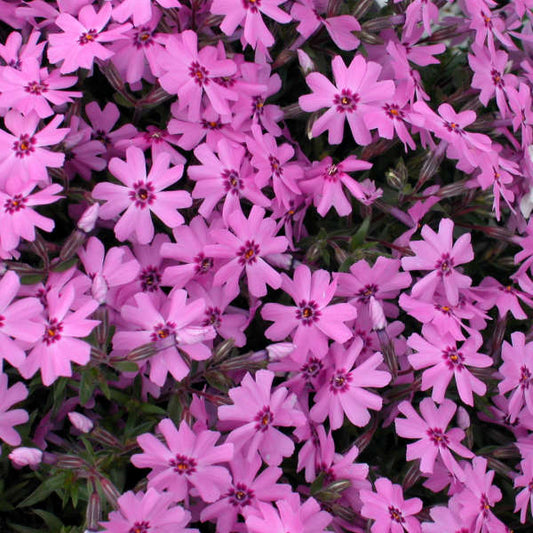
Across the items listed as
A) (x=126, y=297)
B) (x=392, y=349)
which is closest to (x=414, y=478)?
Result: (x=392, y=349)

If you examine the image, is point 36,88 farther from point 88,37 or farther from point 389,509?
point 389,509

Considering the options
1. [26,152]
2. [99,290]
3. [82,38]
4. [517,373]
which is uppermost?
[82,38]

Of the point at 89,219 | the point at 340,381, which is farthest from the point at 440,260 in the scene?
the point at 89,219

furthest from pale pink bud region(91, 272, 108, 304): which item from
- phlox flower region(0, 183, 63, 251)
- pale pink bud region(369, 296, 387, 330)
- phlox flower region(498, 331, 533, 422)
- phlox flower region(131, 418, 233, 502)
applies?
phlox flower region(498, 331, 533, 422)

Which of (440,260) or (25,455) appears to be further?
(440,260)

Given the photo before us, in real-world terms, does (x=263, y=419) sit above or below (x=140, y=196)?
below

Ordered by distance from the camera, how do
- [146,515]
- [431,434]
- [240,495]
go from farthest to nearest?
[431,434] → [240,495] → [146,515]

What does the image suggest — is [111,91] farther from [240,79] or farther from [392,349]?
[392,349]

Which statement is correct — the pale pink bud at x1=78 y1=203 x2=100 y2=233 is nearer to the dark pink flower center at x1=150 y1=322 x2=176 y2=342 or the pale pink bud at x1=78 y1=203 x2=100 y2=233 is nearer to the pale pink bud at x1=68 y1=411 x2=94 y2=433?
the dark pink flower center at x1=150 y1=322 x2=176 y2=342
